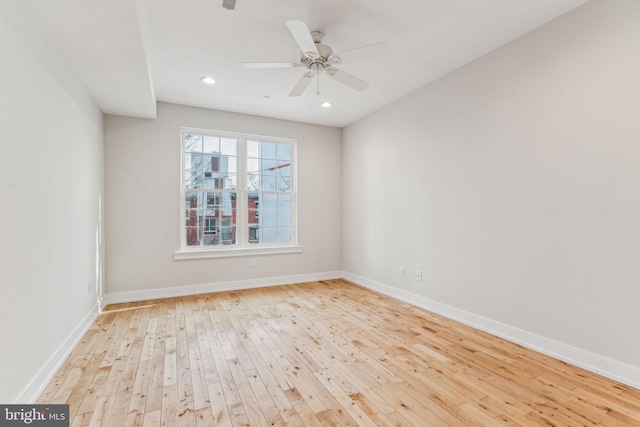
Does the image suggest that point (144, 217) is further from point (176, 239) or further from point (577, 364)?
point (577, 364)

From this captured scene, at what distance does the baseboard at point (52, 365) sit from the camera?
1825 millimetres

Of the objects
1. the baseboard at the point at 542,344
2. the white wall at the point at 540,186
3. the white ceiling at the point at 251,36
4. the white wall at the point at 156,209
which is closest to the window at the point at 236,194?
the white wall at the point at 156,209

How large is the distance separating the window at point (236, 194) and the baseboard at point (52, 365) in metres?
1.51

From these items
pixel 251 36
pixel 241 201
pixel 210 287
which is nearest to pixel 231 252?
pixel 210 287

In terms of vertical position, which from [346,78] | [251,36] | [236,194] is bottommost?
[236,194]

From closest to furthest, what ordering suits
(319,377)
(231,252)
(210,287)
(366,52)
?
(319,377)
(366,52)
(210,287)
(231,252)

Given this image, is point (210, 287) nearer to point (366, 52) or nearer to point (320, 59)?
point (320, 59)

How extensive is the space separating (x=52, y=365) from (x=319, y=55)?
3.10m

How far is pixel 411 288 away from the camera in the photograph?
3887 mm

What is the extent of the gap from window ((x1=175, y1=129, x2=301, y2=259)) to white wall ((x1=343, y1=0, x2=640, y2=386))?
2119 millimetres

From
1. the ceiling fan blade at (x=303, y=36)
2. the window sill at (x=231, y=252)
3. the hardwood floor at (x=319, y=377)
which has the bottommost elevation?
the hardwood floor at (x=319, y=377)

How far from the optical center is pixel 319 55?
2.49 metres

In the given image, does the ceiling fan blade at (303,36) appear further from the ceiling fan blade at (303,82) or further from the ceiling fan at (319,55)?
the ceiling fan blade at (303,82)

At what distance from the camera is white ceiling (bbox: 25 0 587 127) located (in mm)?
2207
